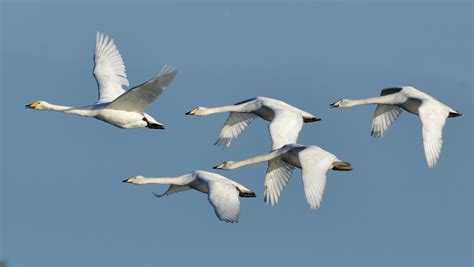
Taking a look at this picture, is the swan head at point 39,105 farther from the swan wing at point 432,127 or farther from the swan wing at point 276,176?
the swan wing at point 432,127

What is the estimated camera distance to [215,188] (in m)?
34.8

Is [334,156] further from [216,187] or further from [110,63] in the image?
[110,63]

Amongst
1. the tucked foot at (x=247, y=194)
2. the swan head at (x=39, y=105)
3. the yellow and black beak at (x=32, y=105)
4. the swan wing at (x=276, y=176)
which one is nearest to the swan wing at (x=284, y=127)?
the swan wing at (x=276, y=176)

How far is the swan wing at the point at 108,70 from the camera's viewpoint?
4069 cm

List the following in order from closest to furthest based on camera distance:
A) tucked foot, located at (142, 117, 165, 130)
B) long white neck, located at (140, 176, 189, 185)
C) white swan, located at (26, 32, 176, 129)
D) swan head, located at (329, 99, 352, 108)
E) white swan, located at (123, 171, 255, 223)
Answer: white swan, located at (123, 171, 255, 223)
white swan, located at (26, 32, 176, 129)
long white neck, located at (140, 176, 189, 185)
tucked foot, located at (142, 117, 165, 130)
swan head, located at (329, 99, 352, 108)

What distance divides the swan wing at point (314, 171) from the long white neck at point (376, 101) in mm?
→ 5330

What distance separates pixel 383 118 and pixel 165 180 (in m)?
6.61

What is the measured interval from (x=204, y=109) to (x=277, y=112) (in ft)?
13.0

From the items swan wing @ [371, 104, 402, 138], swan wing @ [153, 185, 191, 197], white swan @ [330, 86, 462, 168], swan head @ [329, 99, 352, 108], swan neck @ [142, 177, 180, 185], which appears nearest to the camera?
swan neck @ [142, 177, 180, 185]

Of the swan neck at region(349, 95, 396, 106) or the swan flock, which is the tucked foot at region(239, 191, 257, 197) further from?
the swan neck at region(349, 95, 396, 106)

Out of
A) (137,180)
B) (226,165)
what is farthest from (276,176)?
(137,180)

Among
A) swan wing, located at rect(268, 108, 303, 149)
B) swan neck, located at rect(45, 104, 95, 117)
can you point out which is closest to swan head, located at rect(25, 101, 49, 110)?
swan neck, located at rect(45, 104, 95, 117)

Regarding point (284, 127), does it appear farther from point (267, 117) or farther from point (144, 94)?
point (144, 94)

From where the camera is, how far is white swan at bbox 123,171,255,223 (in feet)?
109
